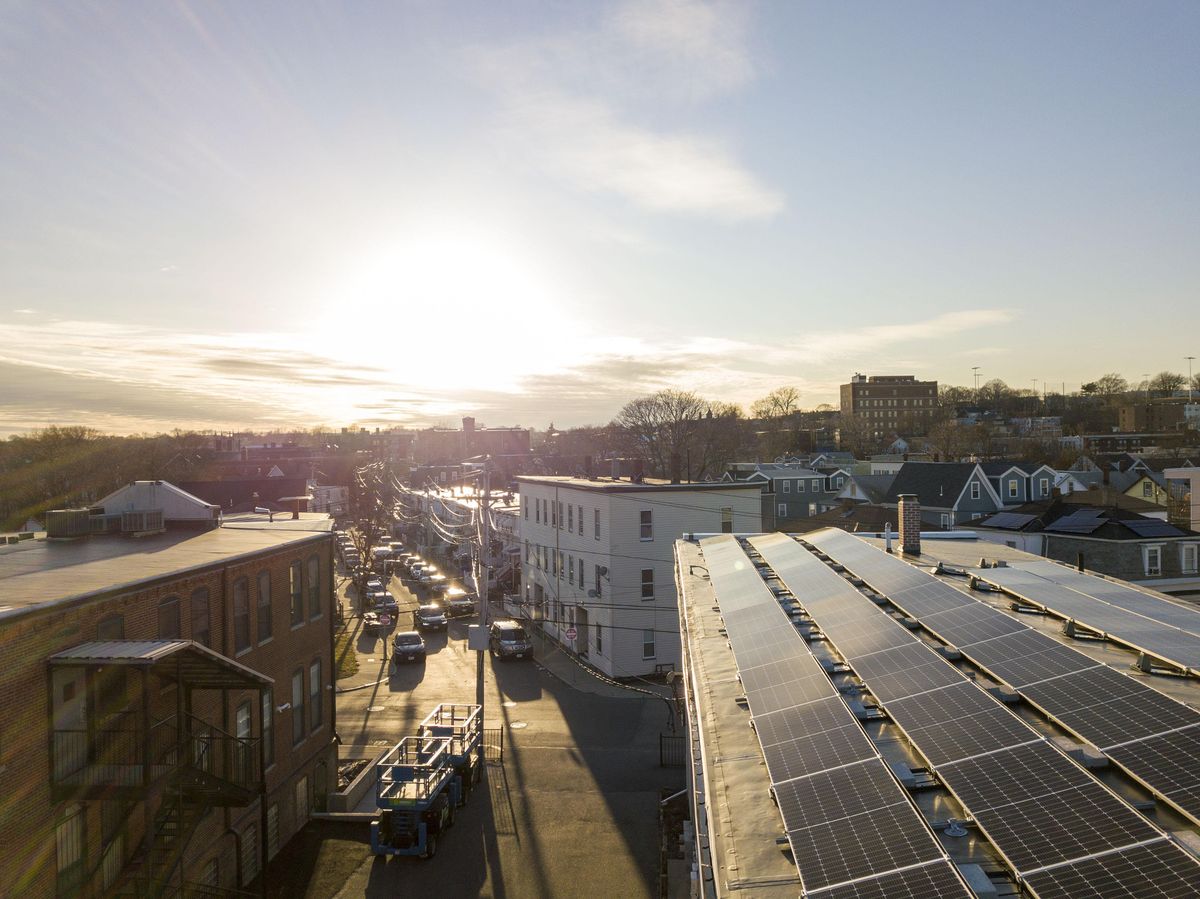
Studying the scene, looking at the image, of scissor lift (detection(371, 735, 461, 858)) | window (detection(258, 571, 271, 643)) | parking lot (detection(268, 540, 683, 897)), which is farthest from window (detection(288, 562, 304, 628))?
parking lot (detection(268, 540, 683, 897))

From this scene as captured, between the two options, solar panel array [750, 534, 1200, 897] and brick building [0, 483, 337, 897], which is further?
brick building [0, 483, 337, 897]

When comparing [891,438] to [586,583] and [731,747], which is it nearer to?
[586,583]

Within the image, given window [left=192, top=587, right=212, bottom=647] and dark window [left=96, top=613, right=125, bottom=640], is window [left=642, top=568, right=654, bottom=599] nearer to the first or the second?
window [left=192, top=587, right=212, bottom=647]

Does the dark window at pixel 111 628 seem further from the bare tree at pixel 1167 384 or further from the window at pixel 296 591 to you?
the bare tree at pixel 1167 384

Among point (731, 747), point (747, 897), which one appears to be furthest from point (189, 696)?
point (747, 897)

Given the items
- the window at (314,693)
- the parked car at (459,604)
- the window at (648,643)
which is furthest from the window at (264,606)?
the parked car at (459,604)

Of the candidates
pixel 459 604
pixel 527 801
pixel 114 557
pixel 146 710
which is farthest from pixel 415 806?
pixel 459 604

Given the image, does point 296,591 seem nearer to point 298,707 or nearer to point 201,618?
point 298,707
